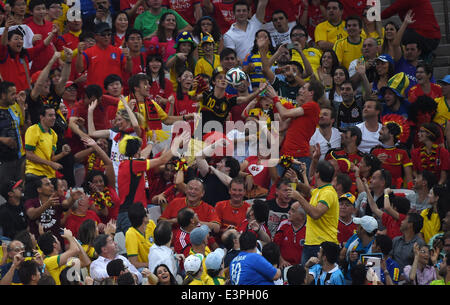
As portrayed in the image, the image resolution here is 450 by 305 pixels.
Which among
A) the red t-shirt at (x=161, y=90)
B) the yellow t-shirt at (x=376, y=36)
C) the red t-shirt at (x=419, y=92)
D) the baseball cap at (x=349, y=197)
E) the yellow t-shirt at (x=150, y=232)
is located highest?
the yellow t-shirt at (x=376, y=36)

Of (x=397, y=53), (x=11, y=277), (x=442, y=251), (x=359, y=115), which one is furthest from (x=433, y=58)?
(x=11, y=277)

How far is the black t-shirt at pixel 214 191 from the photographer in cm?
1309

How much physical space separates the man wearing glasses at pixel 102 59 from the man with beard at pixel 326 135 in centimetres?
339

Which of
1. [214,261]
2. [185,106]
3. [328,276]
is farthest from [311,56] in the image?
[214,261]

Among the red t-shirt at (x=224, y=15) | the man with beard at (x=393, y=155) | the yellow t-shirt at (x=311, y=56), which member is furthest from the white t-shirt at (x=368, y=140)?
the red t-shirt at (x=224, y=15)

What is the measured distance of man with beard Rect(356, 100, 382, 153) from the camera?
14.1 m

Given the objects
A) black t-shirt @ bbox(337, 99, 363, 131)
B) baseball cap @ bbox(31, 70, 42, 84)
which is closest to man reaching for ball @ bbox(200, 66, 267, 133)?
black t-shirt @ bbox(337, 99, 363, 131)

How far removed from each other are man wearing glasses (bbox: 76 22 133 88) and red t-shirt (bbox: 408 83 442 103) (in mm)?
4603

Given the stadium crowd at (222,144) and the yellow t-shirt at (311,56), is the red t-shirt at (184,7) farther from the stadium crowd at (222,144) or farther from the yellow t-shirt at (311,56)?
the yellow t-shirt at (311,56)

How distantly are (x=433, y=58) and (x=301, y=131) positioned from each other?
4360mm

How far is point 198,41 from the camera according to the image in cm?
1631

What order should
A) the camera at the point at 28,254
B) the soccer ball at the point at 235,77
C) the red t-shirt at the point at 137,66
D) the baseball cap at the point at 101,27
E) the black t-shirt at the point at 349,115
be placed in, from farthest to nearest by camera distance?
1. the red t-shirt at the point at 137,66
2. the baseball cap at the point at 101,27
3. the black t-shirt at the point at 349,115
4. the soccer ball at the point at 235,77
5. the camera at the point at 28,254

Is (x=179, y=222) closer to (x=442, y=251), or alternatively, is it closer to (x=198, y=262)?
(x=198, y=262)

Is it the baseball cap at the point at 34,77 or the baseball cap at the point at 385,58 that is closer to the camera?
the baseball cap at the point at 34,77
